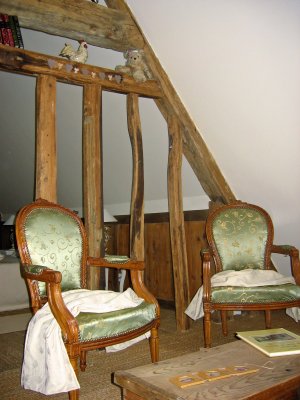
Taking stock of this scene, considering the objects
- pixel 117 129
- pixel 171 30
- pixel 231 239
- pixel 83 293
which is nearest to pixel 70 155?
pixel 117 129

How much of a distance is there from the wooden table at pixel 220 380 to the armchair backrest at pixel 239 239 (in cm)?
136

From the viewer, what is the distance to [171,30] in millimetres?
3059

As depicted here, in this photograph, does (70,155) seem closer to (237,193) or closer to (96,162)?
(96,162)

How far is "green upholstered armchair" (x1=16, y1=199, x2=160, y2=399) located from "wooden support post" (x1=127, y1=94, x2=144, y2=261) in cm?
78

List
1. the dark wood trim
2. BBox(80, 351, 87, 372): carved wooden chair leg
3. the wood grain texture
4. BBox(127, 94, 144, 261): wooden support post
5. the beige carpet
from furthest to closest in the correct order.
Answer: the dark wood trim → BBox(127, 94, 144, 261): wooden support post → the wood grain texture → BBox(80, 351, 87, 372): carved wooden chair leg → the beige carpet

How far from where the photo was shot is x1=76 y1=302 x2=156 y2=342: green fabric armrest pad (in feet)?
5.89

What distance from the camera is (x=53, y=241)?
2.31 meters

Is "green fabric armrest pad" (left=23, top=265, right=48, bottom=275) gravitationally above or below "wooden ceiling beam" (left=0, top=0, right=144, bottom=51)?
below

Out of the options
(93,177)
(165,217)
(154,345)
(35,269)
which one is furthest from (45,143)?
(165,217)

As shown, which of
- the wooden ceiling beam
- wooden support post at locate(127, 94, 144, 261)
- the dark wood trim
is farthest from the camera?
the dark wood trim

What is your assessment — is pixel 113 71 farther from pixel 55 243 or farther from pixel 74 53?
pixel 55 243

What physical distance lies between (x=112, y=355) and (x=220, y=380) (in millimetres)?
1510

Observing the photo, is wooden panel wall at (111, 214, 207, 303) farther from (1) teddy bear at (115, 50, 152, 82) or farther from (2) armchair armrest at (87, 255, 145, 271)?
(2) armchair armrest at (87, 255, 145, 271)

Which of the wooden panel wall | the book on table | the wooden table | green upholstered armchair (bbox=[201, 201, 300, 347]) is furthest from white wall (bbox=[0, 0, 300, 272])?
the wooden table
